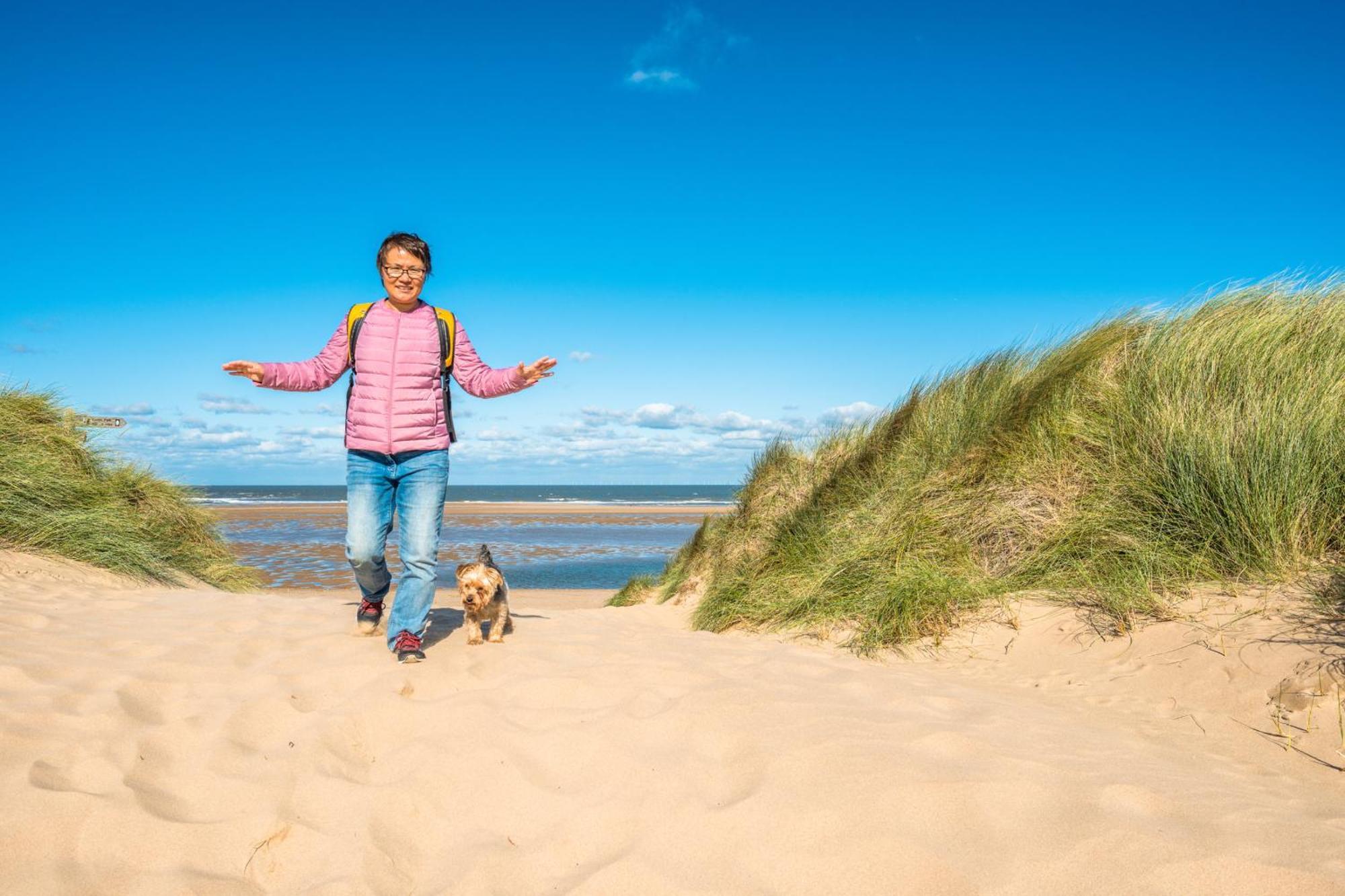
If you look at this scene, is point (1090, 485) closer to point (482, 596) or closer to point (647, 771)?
point (647, 771)

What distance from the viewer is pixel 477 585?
4.56m

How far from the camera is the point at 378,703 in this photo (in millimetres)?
3445

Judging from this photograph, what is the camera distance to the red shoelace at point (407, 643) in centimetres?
414

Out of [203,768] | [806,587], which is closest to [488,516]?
[806,587]

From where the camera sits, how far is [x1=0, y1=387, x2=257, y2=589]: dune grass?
7.25m

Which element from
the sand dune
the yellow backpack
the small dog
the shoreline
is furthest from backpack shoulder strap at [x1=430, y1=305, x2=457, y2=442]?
the shoreline

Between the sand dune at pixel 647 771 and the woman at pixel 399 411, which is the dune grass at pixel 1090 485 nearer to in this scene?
the sand dune at pixel 647 771

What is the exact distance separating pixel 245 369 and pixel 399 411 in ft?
3.26

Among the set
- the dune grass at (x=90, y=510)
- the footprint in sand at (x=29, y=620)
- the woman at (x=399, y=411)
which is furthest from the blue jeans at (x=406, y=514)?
the dune grass at (x=90, y=510)

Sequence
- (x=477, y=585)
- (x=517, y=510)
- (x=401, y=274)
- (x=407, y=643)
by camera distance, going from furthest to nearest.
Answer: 1. (x=517, y=510)
2. (x=477, y=585)
3. (x=401, y=274)
4. (x=407, y=643)

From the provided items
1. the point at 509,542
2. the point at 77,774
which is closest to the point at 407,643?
the point at 77,774

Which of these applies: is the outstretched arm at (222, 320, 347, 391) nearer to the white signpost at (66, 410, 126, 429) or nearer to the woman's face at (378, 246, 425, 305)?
the woman's face at (378, 246, 425, 305)

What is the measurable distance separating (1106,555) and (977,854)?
338 cm

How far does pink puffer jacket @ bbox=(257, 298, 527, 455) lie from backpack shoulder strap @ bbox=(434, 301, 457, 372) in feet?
0.09
